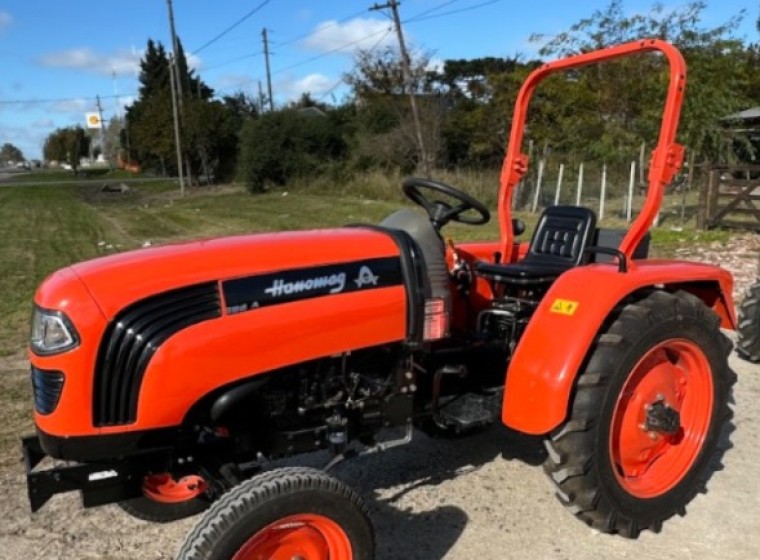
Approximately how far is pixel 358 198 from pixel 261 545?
2177 centimetres

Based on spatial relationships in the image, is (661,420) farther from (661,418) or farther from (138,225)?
(138,225)

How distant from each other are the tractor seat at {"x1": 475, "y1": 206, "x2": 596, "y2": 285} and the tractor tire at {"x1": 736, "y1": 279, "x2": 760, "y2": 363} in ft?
6.85

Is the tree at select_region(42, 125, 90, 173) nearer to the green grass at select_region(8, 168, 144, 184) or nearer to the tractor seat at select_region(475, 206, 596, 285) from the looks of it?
the green grass at select_region(8, 168, 144, 184)

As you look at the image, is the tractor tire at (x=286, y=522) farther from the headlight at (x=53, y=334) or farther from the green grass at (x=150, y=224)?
the green grass at (x=150, y=224)

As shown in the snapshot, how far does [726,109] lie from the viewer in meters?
16.2

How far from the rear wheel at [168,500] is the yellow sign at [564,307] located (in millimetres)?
1595

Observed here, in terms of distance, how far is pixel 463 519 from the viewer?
3.20 metres

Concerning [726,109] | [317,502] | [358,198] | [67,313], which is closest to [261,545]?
[317,502]

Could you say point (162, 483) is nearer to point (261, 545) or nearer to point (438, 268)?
point (261, 545)

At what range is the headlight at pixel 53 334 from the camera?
2.27 metres

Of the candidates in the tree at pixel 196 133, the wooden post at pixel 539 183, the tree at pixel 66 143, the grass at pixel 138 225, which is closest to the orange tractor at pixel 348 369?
the grass at pixel 138 225

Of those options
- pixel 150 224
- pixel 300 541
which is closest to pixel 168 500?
pixel 300 541

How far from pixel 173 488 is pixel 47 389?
3.34 feet

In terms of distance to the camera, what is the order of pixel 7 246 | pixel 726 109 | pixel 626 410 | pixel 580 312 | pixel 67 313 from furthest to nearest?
pixel 726 109
pixel 7 246
pixel 626 410
pixel 580 312
pixel 67 313
